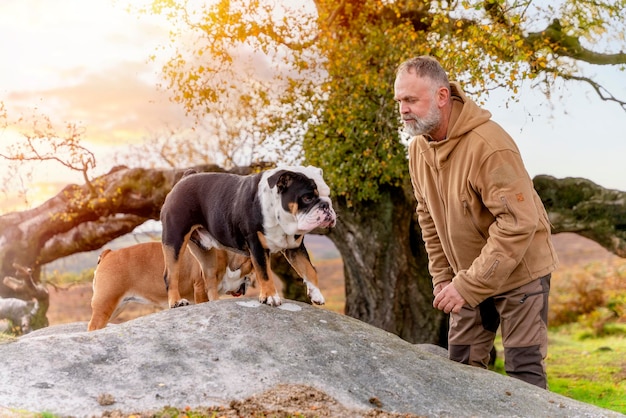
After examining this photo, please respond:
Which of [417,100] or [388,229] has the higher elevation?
[417,100]

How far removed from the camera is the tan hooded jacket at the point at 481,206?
Answer: 564 cm

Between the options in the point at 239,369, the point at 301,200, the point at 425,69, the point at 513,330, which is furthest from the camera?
the point at 513,330

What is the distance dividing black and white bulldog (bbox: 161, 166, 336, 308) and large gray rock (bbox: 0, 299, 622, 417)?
0.45 meters

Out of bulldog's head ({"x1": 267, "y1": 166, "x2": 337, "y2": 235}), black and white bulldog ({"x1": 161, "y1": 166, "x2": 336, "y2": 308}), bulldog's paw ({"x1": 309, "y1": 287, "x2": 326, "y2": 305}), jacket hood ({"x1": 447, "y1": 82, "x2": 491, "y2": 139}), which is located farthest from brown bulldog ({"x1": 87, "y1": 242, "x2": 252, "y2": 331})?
jacket hood ({"x1": 447, "y1": 82, "x2": 491, "y2": 139})

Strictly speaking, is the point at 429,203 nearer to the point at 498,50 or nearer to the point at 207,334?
the point at 207,334

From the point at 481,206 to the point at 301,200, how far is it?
5.06 ft

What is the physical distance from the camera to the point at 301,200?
564cm

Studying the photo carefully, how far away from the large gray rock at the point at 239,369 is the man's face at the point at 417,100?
6.40ft

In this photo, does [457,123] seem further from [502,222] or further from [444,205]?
[502,222]

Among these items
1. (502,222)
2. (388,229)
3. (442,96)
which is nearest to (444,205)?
(502,222)

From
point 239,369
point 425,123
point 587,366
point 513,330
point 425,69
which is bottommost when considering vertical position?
point 587,366

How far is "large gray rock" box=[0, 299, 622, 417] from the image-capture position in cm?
483

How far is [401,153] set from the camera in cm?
1149

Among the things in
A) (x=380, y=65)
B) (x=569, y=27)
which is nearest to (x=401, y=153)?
(x=380, y=65)
